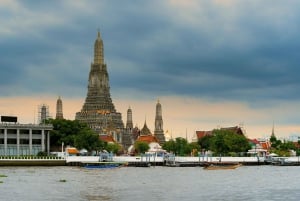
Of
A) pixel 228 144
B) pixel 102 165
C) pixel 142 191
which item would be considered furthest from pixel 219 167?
pixel 142 191

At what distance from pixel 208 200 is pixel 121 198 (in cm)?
752

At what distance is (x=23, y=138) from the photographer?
537ft

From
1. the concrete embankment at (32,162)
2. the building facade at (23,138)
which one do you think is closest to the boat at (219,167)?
the concrete embankment at (32,162)

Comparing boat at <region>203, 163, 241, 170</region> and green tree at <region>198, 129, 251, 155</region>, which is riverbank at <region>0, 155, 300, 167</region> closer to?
boat at <region>203, 163, 241, 170</region>

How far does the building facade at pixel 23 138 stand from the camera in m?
160

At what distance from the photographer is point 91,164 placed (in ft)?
406

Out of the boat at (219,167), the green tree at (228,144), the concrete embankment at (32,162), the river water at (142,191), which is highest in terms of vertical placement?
the green tree at (228,144)

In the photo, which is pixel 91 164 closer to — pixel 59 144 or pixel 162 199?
pixel 59 144

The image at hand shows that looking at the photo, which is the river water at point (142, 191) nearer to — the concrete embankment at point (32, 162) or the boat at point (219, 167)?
the boat at point (219, 167)

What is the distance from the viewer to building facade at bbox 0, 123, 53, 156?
160 meters

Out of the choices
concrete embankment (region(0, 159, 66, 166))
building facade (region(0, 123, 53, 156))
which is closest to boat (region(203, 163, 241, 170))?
concrete embankment (region(0, 159, 66, 166))

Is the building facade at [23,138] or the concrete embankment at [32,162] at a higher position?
the building facade at [23,138]

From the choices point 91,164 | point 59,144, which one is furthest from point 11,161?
point 59,144

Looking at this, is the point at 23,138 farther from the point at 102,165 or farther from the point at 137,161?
the point at 102,165
